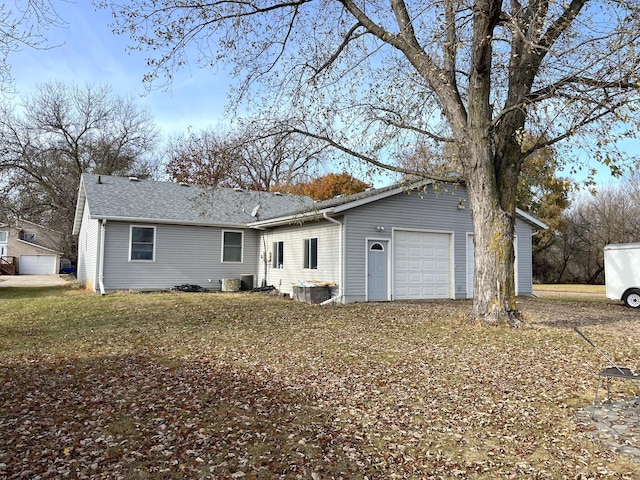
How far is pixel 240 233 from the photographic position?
19.0 m

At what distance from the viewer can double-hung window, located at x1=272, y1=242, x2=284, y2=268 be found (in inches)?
695

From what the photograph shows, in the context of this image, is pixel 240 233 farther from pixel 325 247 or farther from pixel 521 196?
pixel 521 196

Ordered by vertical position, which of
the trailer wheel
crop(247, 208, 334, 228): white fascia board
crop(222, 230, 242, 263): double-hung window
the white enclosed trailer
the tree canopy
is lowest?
the trailer wheel

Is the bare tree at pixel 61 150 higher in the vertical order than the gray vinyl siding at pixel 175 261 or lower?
higher

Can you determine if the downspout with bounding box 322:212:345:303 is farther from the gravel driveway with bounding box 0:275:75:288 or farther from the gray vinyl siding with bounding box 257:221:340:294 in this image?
the gravel driveway with bounding box 0:275:75:288

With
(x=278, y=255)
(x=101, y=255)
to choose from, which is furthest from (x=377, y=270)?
(x=101, y=255)

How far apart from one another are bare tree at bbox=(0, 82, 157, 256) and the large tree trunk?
27289 mm

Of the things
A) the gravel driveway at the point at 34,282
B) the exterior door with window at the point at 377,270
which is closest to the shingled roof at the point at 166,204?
the exterior door with window at the point at 377,270

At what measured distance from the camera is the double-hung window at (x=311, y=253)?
15.4 meters

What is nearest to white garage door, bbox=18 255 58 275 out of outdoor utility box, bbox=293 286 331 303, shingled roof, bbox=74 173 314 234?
shingled roof, bbox=74 173 314 234

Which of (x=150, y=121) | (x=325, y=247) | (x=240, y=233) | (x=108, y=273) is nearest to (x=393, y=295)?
(x=325, y=247)

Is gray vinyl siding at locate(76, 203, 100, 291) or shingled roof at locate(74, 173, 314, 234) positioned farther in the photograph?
shingled roof at locate(74, 173, 314, 234)

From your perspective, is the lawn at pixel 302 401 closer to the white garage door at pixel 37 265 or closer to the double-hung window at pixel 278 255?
the double-hung window at pixel 278 255

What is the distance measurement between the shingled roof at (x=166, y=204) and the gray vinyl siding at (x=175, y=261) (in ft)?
1.48
